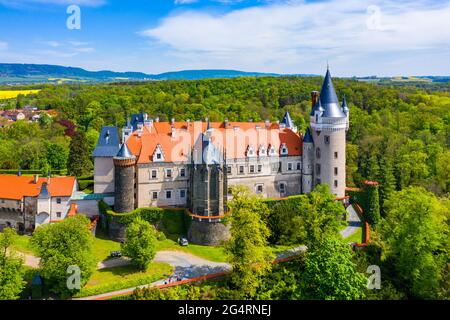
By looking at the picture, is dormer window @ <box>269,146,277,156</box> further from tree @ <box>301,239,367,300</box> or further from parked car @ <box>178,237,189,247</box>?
tree @ <box>301,239,367,300</box>

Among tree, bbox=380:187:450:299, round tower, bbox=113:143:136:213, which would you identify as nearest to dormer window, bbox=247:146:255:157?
round tower, bbox=113:143:136:213

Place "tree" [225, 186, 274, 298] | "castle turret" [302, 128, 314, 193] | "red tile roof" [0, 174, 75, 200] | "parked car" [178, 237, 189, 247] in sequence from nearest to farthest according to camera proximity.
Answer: "tree" [225, 186, 274, 298]
"parked car" [178, 237, 189, 247]
"red tile roof" [0, 174, 75, 200]
"castle turret" [302, 128, 314, 193]

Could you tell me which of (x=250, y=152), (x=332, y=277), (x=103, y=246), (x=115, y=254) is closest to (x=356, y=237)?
(x=332, y=277)

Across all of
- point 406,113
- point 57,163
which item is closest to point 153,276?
point 57,163

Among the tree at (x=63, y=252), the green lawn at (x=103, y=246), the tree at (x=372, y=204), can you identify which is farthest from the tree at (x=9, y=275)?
the tree at (x=372, y=204)

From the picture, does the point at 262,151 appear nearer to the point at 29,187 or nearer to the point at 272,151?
the point at 272,151

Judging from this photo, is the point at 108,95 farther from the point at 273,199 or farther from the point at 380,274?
the point at 380,274
